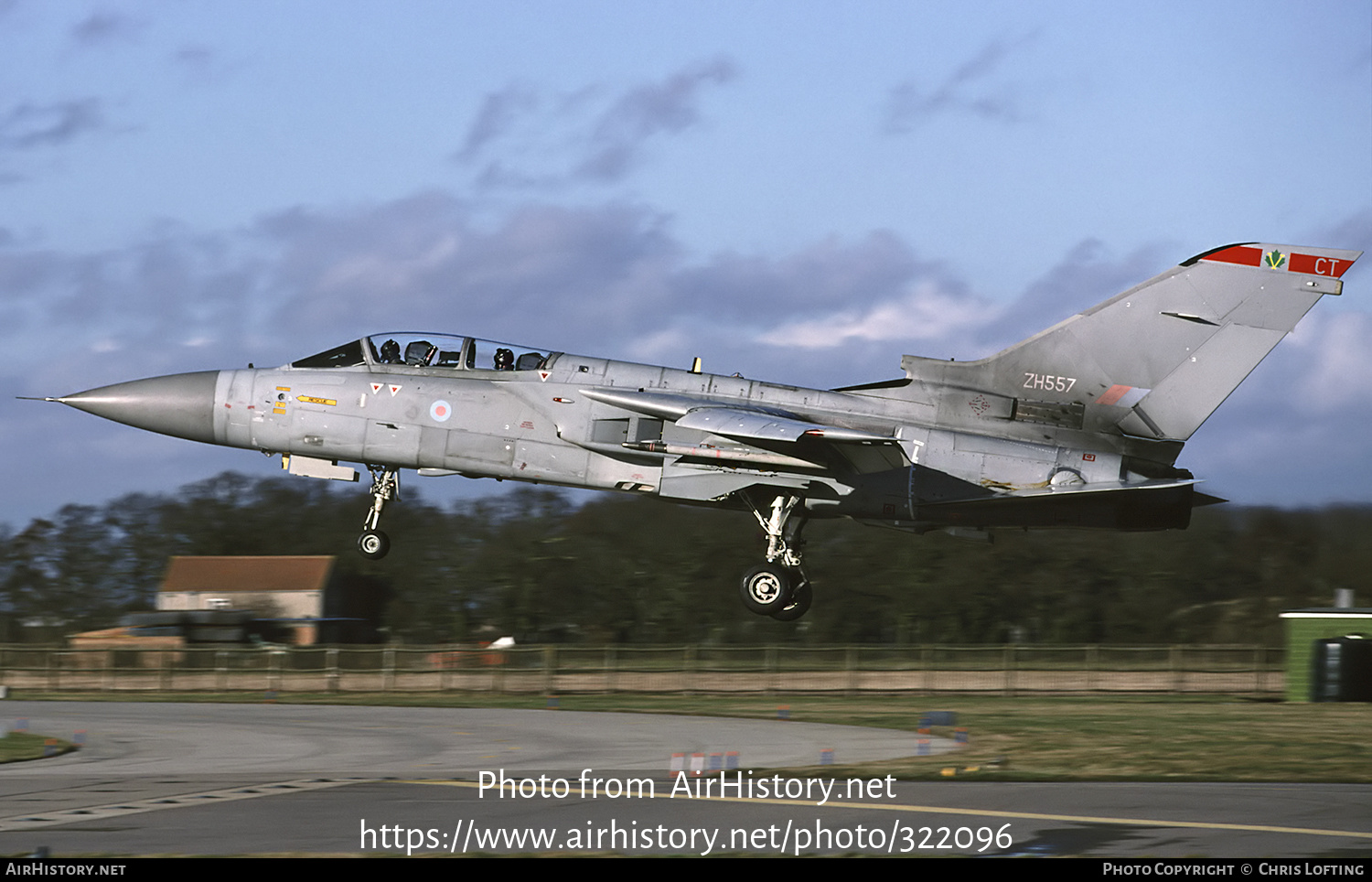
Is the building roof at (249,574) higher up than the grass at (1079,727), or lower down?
higher up

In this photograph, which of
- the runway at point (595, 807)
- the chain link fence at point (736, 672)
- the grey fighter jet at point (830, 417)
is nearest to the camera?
the runway at point (595, 807)

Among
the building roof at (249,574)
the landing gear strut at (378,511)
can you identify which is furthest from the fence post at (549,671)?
the building roof at (249,574)

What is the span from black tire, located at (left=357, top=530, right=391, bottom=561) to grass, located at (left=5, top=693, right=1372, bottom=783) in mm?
7691

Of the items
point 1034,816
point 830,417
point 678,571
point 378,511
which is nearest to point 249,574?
point 678,571

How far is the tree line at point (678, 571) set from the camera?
1657 inches

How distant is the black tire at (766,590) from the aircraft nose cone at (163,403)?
862 cm

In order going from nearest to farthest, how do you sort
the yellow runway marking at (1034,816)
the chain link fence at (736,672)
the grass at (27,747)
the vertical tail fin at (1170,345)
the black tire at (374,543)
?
the yellow runway marking at (1034,816)
the vertical tail fin at (1170,345)
the grass at (27,747)
the black tire at (374,543)
the chain link fence at (736,672)

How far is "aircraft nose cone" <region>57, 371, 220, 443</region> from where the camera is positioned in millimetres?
21859

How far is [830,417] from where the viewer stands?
20.9 meters

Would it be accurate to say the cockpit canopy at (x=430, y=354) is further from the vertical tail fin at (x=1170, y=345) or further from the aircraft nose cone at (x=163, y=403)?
the vertical tail fin at (x=1170, y=345)

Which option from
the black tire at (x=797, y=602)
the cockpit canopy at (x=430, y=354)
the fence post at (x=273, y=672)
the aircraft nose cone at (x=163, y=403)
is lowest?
the fence post at (x=273, y=672)

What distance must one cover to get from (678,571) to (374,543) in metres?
29.5

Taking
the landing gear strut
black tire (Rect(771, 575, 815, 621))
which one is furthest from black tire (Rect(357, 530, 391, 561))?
black tire (Rect(771, 575, 815, 621))

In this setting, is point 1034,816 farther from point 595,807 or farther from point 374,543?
point 374,543
